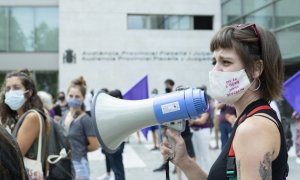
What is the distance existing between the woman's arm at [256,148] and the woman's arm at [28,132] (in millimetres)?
2022

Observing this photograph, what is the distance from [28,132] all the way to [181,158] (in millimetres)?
1511

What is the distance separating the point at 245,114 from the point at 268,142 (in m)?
0.25

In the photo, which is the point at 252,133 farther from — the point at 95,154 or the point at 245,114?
the point at 95,154

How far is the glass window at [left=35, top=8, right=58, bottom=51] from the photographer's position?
2580 centimetres

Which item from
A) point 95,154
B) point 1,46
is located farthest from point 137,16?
point 95,154

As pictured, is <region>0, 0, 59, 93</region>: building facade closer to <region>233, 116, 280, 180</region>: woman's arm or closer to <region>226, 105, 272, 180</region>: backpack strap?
<region>226, 105, 272, 180</region>: backpack strap

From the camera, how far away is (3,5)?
2559 centimetres

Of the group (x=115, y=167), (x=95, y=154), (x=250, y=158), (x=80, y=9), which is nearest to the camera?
(x=250, y=158)

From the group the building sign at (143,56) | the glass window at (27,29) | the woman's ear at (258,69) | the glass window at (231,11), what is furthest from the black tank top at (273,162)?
the glass window at (27,29)

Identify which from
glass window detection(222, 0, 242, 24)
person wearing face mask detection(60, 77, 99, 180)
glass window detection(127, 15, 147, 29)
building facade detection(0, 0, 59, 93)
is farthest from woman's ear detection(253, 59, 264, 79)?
building facade detection(0, 0, 59, 93)

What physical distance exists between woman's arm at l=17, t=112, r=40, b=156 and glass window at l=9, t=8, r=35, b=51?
23.5 m

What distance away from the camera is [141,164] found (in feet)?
29.7

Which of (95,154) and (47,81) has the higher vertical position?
(47,81)

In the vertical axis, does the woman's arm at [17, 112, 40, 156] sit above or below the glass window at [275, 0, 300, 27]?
below
